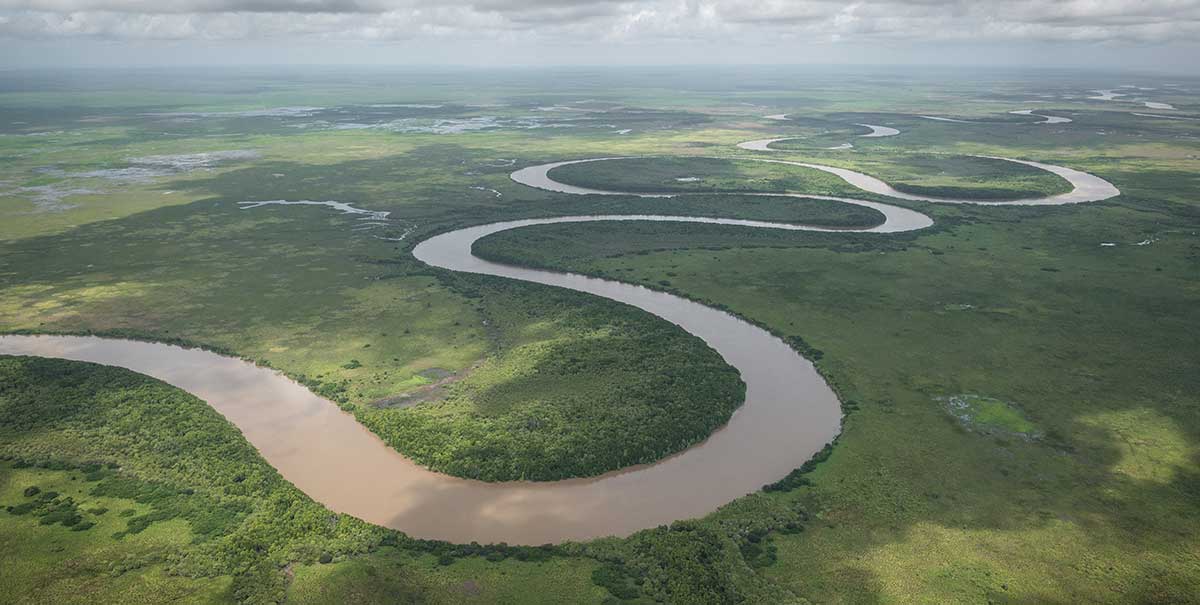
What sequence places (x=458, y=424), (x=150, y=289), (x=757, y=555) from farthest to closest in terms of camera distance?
1. (x=150, y=289)
2. (x=458, y=424)
3. (x=757, y=555)

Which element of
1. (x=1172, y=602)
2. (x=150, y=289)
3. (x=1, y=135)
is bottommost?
(x=1172, y=602)

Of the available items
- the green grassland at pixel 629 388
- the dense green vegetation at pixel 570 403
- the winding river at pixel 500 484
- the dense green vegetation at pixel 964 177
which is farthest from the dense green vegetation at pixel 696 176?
the dense green vegetation at pixel 570 403

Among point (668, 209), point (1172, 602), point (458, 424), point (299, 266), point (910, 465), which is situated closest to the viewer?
point (1172, 602)

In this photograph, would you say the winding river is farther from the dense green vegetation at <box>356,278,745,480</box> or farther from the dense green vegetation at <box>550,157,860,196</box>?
the dense green vegetation at <box>550,157,860,196</box>

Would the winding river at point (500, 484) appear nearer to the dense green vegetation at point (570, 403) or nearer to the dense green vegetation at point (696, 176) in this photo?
the dense green vegetation at point (570, 403)

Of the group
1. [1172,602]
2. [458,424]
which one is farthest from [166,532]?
[1172,602]

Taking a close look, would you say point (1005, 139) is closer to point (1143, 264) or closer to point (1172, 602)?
point (1143, 264)
